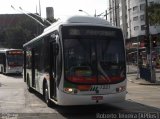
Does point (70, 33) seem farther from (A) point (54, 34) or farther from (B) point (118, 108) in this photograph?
(B) point (118, 108)

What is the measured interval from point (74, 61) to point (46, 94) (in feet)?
10.6

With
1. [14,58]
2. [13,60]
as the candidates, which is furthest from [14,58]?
[13,60]

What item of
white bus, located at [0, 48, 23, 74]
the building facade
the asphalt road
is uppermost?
the building facade

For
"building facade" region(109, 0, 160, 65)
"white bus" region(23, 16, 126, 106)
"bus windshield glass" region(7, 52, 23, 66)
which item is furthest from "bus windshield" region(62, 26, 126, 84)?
"building facade" region(109, 0, 160, 65)

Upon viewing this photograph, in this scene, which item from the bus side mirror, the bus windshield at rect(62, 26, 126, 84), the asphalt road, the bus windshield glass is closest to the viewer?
the asphalt road

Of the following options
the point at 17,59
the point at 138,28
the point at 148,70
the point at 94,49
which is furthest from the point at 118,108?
the point at 138,28

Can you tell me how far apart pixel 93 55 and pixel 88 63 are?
1.06ft

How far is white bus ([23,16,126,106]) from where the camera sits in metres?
14.1

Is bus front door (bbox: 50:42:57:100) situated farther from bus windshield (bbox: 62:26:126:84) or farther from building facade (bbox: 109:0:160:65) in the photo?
building facade (bbox: 109:0:160:65)

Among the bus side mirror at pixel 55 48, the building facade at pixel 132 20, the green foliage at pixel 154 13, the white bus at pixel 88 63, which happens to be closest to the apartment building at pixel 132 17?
the building facade at pixel 132 20

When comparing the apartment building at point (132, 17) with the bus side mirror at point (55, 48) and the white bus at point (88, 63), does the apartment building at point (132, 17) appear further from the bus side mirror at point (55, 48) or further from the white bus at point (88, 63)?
the white bus at point (88, 63)

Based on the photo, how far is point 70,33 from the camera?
14.6 metres

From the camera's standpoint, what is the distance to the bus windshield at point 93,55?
14.2 meters

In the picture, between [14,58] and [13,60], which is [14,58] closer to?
[14,58]
